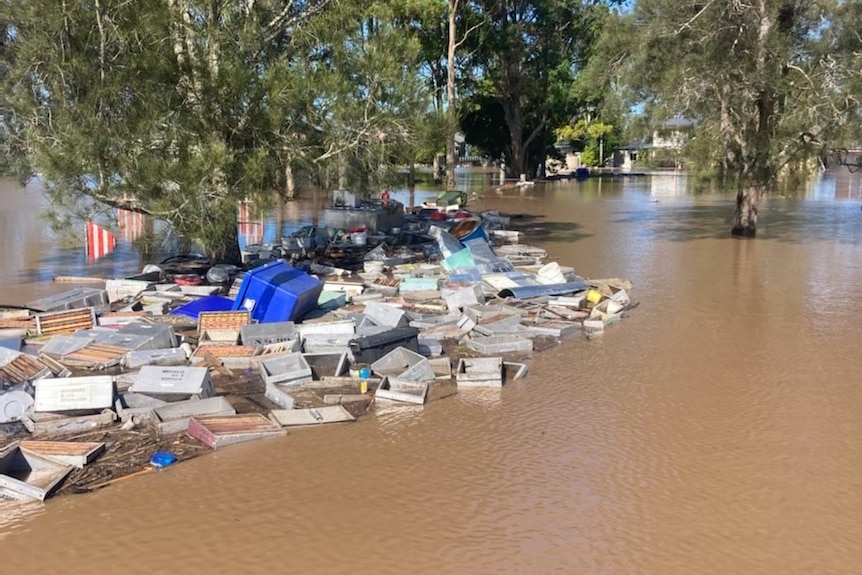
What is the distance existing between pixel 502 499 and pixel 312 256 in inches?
440

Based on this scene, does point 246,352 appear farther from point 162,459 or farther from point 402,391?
point 162,459

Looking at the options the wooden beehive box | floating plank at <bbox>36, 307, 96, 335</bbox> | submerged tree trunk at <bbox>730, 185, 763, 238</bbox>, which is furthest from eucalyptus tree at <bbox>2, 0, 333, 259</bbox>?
submerged tree trunk at <bbox>730, 185, 763, 238</bbox>

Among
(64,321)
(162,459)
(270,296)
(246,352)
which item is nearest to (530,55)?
(270,296)

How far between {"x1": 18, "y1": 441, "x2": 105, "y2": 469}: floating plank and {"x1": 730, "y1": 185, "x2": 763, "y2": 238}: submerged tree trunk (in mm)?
17633

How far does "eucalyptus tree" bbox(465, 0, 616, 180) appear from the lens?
4019 cm

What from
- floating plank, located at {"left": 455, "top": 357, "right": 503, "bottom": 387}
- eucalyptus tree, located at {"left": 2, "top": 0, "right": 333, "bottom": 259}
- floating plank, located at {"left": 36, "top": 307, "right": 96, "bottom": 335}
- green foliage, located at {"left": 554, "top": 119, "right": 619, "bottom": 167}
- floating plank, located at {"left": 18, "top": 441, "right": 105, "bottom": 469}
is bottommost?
floating plank, located at {"left": 18, "top": 441, "right": 105, "bottom": 469}

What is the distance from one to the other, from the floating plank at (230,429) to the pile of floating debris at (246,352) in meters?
0.02

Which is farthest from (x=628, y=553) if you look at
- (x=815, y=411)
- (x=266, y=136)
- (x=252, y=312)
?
Answer: (x=266, y=136)

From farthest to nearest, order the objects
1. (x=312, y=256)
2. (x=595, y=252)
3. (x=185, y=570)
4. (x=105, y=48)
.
→ (x=595, y=252)
(x=312, y=256)
(x=105, y=48)
(x=185, y=570)

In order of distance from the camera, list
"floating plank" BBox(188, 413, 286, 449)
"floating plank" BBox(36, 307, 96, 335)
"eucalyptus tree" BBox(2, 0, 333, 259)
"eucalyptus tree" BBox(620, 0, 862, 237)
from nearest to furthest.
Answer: "floating plank" BBox(188, 413, 286, 449) < "floating plank" BBox(36, 307, 96, 335) < "eucalyptus tree" BBox(2, 0, 333, 259) < "eucalyptus tree" BBox(620, 0, 862, 237)

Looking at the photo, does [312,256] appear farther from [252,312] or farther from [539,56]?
[539,56]

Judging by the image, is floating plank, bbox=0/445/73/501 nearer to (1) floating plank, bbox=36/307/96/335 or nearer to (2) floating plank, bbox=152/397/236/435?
(2) floating plank, bbox=152/397/236/435

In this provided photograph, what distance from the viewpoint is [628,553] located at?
4.87 m

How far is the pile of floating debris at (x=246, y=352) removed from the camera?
20.9 ft
